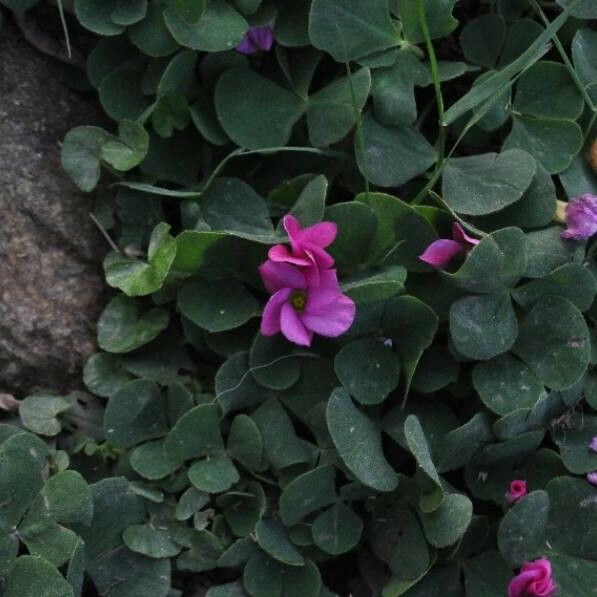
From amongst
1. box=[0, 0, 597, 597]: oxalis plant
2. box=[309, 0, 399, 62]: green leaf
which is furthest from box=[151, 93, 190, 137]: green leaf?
box=[309, 0, 399, 62]: green leaf

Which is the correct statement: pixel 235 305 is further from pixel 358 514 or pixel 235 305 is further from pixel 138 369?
pixel 358 514

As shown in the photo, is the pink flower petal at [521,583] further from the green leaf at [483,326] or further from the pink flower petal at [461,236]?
the pink flower petal at [461,236]

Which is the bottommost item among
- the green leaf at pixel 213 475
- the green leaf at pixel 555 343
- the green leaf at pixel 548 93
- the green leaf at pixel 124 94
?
the green leaf at pixel 213 475

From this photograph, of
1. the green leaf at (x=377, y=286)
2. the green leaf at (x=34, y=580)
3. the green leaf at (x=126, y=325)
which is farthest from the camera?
the green leaf at (x=126, y=325)

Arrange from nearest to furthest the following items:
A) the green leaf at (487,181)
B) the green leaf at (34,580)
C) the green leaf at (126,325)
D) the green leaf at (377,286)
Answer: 1. the green leaf at (34,580)
2. the green leaf at (377,286)
3. the green leaf at (487,181)
4. the green leaf at (126,325)

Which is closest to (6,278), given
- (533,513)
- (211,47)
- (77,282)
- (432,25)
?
(77,282)

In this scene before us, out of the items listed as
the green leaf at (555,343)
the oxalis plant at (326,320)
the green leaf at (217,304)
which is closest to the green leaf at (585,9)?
the oxalis plant at (326,320)
